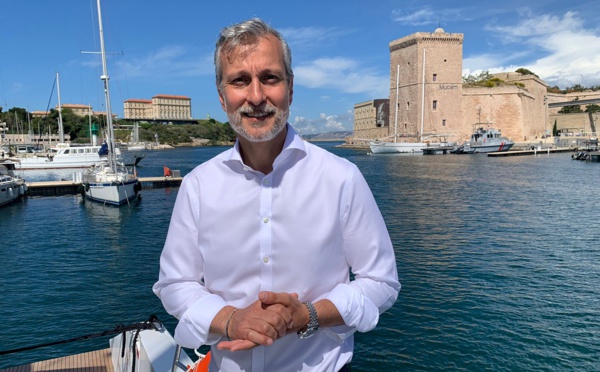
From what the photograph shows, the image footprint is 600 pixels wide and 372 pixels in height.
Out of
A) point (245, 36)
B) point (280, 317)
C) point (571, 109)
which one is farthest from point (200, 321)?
point (571, 109)

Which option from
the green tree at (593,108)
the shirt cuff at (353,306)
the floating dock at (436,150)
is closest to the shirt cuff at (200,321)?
the shirt cuff at (353,306)

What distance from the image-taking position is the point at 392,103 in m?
57.1

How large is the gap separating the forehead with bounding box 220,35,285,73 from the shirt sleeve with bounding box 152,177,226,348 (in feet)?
1.22

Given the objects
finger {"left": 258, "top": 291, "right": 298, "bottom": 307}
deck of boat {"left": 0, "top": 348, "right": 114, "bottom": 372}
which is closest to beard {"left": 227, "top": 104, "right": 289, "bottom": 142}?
finger {"left": 258, "top": 291, "right": 298, "bottom": 307}

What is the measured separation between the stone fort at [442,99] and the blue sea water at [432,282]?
36809 mm

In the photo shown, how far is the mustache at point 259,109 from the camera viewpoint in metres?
1.25

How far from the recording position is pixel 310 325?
47.3 inches

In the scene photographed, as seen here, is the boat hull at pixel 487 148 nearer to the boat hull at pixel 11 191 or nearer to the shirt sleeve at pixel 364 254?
the boat hull at pixel 11 191

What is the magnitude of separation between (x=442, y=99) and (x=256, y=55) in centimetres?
5513

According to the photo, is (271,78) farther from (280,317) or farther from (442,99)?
(442,99)

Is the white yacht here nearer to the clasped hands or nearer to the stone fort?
the stone fort

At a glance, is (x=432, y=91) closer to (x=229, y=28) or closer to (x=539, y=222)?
(x=539, y=222)

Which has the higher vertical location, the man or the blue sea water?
the man

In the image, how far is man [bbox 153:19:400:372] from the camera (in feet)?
4.07
